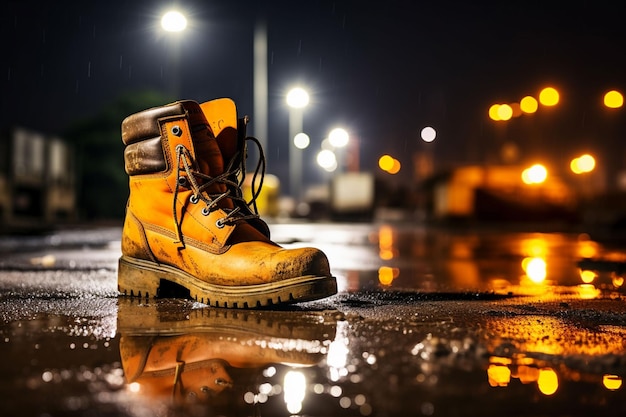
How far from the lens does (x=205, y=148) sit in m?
3.60

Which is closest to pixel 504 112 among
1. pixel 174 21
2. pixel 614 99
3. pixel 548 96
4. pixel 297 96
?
A: pixel 548 96

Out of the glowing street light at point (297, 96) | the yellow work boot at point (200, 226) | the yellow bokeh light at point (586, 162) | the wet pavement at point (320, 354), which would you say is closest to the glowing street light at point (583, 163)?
the yellow bokeh light at point (586, 162)

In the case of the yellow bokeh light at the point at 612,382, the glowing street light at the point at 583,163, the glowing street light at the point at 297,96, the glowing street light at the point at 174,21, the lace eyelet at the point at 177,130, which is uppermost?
the glowing street light at the point at 174,21

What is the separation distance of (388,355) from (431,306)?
1.36m

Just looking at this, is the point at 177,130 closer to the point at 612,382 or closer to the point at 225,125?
the point at 225,125

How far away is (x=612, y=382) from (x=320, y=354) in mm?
844

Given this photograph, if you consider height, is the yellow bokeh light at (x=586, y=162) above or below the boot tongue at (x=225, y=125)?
above

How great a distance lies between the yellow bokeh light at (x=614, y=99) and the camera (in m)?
17.8

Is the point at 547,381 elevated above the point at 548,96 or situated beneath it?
situated beneath

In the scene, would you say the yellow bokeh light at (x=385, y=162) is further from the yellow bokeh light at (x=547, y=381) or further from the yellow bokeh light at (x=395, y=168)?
the yellow bokeh light at (x=547, y=381)

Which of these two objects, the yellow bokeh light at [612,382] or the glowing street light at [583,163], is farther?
the glowing street light at [583,163]

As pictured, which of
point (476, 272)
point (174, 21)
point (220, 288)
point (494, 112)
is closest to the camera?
point (220, 288)

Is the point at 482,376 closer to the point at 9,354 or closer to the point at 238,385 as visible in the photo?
the point at 238,385

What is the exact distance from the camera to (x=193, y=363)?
2152mm
